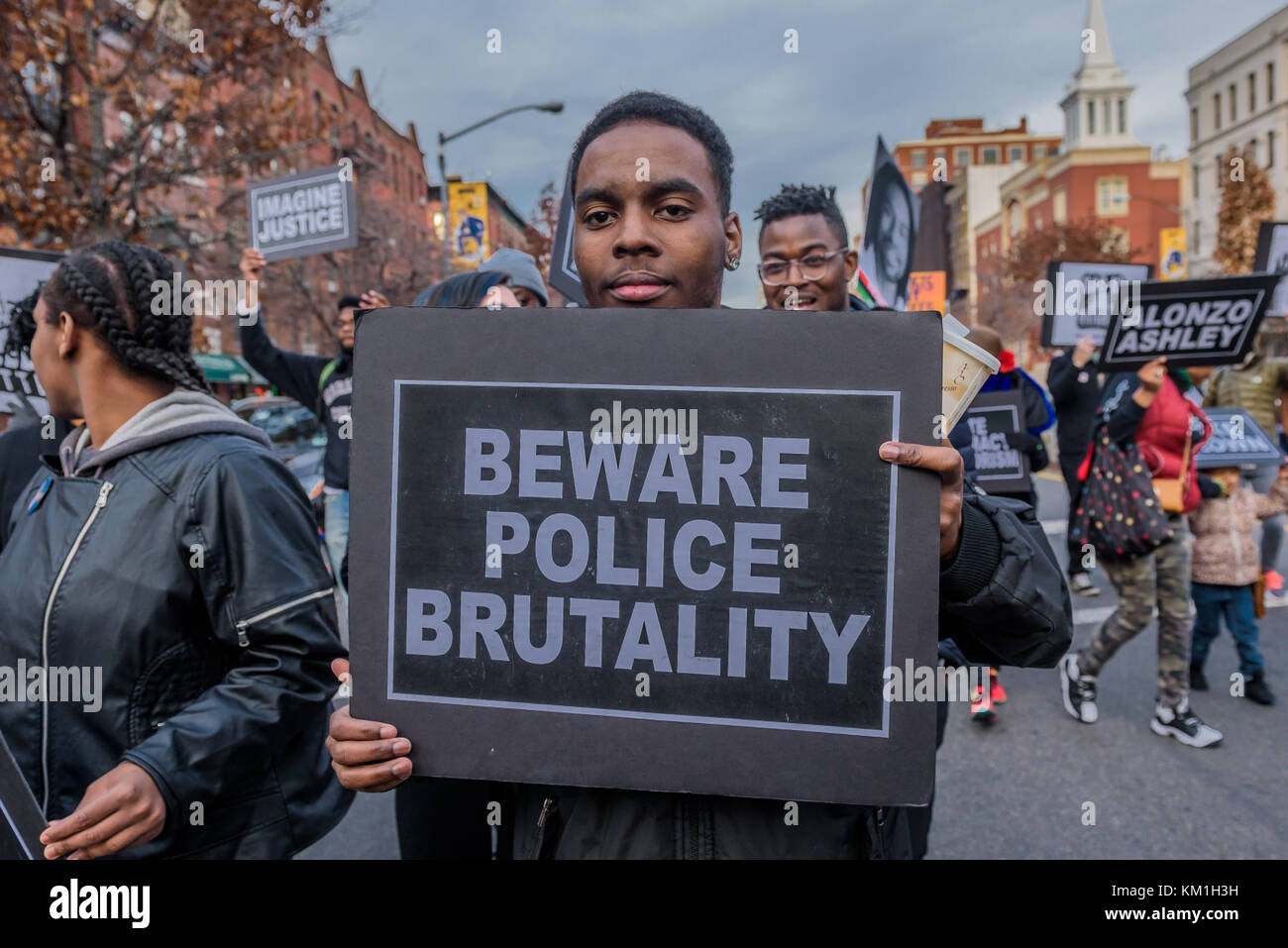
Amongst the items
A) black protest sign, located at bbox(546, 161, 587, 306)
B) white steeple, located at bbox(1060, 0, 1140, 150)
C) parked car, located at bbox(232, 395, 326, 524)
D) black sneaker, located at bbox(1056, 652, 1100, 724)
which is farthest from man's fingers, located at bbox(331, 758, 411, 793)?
white steeple, located at bbox(1060, 0, 1140, 150)

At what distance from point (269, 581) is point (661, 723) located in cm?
94

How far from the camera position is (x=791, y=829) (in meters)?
1.34

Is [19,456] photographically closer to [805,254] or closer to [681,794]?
[681,794]

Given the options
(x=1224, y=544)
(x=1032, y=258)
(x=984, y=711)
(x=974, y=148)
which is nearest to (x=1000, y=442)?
(x=1224, y=544)

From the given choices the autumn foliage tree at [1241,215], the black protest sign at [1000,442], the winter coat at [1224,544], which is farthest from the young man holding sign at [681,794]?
the autumn foliage tree at [1241,215]

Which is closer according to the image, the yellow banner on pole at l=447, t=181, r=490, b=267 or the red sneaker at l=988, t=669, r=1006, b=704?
the red sneaker at l=988, t=669, r=1006, b=704

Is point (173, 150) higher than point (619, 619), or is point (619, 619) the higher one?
point (173, 150)

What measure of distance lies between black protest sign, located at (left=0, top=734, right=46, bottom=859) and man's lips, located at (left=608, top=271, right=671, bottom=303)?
1508mm

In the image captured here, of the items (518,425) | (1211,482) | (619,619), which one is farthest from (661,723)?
(1211,482)

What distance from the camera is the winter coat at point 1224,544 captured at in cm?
511

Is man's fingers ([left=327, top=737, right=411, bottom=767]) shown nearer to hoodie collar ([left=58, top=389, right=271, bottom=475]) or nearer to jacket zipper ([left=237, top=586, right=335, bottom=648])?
jacket zipper ([left=237, top=586, right=335, bottom=648])

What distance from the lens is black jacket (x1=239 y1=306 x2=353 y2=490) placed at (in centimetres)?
539
